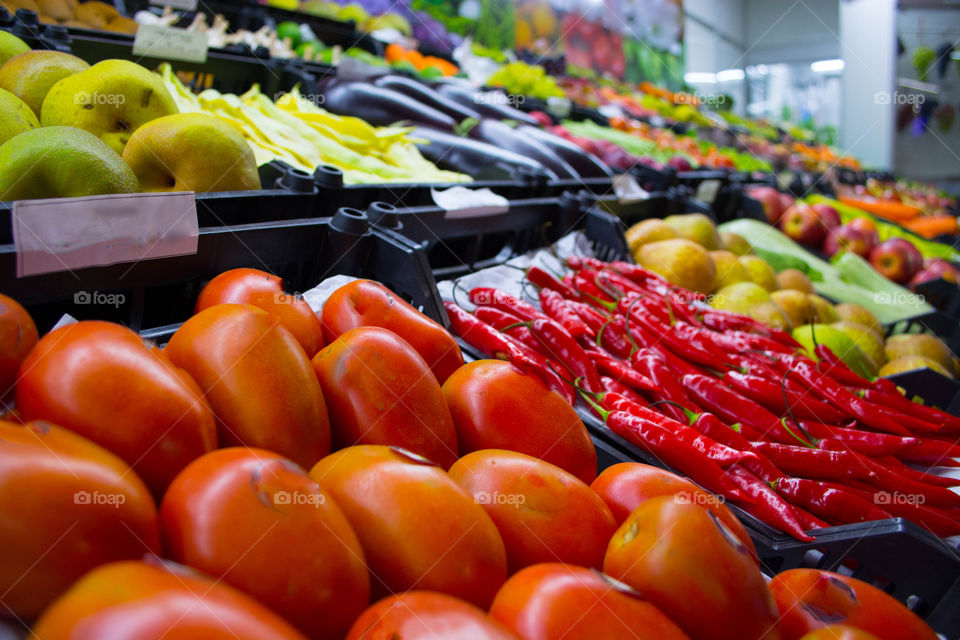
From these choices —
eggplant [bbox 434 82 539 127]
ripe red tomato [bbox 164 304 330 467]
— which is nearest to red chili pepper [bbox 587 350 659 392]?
ripe red tomato [bbox 164 304 330 467]

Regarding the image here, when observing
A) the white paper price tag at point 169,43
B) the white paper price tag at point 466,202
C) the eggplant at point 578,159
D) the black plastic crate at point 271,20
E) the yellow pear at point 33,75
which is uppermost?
the black plastic crate at point 271,20

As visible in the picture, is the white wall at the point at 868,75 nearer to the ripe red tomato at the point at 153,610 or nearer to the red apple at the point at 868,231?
the red apple at the point at 868,231

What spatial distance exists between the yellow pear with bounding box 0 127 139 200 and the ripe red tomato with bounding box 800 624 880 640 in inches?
50.1

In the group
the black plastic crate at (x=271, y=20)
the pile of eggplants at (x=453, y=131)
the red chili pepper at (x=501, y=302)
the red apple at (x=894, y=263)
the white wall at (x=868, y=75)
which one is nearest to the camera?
the red chili pepper at (x=501, y=302)

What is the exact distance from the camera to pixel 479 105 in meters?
3.69

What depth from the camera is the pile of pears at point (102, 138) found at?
1.06 m

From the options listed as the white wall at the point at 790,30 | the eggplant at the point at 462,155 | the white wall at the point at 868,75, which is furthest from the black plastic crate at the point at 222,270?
the white wall at the point at 790,30

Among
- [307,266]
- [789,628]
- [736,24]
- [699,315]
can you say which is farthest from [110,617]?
[736,24]

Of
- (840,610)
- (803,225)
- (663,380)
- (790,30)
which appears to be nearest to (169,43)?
(663,380)

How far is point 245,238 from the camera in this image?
4.12 feet

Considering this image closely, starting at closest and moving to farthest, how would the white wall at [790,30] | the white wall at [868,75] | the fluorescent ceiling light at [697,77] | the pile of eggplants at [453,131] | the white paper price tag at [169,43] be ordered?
the white paper price tag at [169,43], the pile of eggplants at [453,131], the white wall at [868,75], the fluorescent ceiling light at [697,77], the white wall at [790,30]

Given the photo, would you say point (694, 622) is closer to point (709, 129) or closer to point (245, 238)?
point (245, 238)

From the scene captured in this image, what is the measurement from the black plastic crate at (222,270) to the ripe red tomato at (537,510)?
648 millimetres

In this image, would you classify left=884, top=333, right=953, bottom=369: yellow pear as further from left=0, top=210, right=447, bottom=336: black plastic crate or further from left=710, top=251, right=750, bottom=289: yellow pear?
left=0, top=210, right=447, bottom=336: black plastic crate
